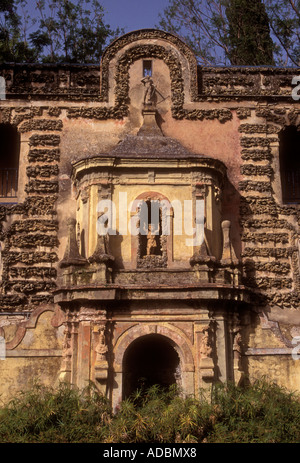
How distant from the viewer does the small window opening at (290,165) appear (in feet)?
68.1

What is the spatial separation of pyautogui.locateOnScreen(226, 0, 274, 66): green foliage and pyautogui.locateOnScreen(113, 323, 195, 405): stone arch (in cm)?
1552

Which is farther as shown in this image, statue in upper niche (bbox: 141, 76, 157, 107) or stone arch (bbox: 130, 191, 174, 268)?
statue in upper niche (bbox: 141, 76, 157, 107)

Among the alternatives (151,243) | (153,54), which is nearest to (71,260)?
(151,243)

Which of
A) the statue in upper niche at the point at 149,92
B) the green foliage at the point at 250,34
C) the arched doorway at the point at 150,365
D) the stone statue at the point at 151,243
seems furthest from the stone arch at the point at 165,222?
the green foliage at the point at 250,34

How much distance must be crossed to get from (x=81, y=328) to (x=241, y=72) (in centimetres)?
996

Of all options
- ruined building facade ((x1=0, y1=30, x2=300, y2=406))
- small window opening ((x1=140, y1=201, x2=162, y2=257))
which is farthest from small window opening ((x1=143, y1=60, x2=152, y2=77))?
small window opening ((x1=140, y1=201, x2=162, y2=257))

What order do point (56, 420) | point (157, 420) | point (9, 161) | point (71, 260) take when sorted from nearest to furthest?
point (157, 420)
point (56, 420)
point (71, 260)
point (9, 161)

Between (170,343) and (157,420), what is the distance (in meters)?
2.88

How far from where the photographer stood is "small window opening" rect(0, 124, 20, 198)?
805 inches

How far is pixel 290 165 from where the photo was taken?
69.5 feet

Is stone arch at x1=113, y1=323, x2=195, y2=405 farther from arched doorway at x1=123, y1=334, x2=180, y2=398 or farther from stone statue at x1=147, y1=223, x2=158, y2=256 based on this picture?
stone statue at x1=147, y1=223, x2=158, y2=256

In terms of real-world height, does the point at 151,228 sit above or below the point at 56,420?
above

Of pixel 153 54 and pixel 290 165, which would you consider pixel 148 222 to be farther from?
pixel 290 165

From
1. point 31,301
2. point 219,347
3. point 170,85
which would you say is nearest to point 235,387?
point 219,347
